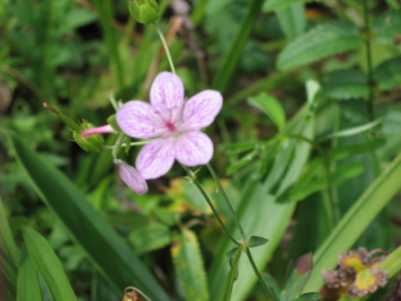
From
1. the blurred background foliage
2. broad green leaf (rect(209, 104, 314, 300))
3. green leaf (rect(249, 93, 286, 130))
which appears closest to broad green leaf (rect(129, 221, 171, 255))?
the blurred background foliage

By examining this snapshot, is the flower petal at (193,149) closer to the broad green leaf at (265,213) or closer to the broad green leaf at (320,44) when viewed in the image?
the broad green leaf at (265,213)

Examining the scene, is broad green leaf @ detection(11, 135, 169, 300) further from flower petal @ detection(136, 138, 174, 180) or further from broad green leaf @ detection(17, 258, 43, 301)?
flower petal @ detection(136, 138, 174, 180)

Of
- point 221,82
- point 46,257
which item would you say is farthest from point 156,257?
point 46,257

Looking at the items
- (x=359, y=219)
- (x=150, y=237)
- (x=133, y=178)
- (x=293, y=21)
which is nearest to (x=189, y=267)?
(x=150, y=237)

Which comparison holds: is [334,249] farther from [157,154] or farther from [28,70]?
[28,70]

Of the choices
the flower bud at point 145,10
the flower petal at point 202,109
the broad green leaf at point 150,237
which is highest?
the flower bud at point 145,10

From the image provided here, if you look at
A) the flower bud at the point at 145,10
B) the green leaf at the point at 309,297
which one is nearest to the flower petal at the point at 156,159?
the flower bud at the point at 145,10
